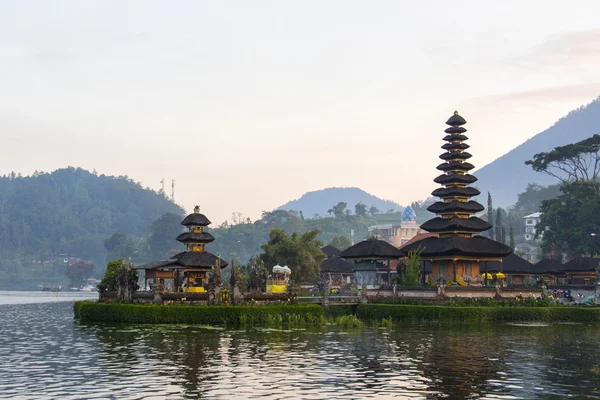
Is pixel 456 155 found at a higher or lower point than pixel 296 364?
higher

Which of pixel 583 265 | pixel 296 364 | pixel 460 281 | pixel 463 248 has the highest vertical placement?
pixel 463 248

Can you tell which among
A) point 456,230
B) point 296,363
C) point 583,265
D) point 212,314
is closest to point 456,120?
point 456,230

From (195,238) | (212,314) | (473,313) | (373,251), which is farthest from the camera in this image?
(195,238)

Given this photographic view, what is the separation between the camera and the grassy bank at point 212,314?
54.8m

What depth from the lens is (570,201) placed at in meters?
112

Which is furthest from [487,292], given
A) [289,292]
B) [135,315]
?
[135,315]

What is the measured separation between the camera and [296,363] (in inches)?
1265

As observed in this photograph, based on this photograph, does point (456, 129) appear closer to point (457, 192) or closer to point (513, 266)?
point (457, 192)

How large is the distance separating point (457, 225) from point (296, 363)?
46.5 metres

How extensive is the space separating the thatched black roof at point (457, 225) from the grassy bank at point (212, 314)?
77.2 ft

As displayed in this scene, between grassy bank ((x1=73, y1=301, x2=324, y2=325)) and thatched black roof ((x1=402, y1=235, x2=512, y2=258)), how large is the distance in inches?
777

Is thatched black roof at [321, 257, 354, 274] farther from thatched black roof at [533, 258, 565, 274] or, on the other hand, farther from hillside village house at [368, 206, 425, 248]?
hillside village house at [368, 206, 425, 248]

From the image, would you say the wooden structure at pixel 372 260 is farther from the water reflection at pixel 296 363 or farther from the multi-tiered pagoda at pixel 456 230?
the water reflection at pixel 296 363

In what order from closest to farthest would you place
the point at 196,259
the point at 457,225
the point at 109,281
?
the point at 109,281
the point at 196,259
the point at 457,225
